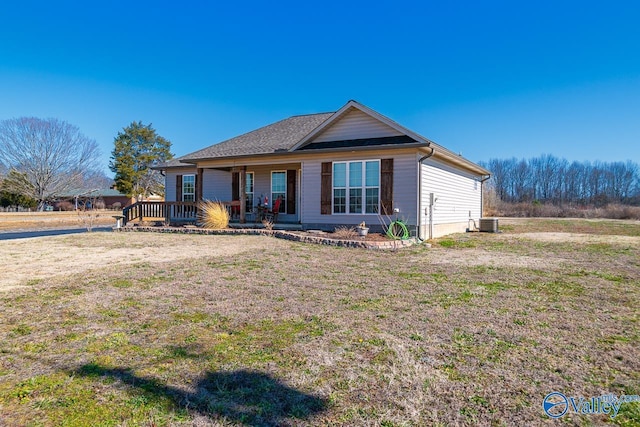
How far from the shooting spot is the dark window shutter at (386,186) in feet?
39.2

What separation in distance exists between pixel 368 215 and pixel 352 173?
158cm

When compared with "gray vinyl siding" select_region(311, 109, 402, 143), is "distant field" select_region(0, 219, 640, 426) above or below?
below

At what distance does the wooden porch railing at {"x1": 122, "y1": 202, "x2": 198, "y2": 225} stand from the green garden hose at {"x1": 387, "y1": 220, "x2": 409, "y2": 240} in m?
9.19

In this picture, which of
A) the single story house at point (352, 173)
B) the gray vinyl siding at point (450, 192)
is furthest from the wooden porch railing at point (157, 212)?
the gray vinyl siding at point (450, 192)

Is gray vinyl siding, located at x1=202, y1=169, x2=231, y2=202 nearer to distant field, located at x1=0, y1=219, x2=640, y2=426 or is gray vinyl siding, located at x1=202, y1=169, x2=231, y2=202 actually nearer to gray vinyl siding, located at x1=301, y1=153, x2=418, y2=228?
gray vinyl siding, located at x1=301, y1=153, x2=418, y2=228

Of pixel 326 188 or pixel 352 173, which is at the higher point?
Answer: pixel 352 173

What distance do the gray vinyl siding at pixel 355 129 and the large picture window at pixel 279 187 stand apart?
2845mm

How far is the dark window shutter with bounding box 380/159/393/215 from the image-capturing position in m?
11.9

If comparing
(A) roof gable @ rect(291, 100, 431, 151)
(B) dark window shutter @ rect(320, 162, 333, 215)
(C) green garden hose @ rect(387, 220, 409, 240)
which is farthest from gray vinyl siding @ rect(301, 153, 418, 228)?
(A) roof gable @ rect(291, 100, 431, 151)

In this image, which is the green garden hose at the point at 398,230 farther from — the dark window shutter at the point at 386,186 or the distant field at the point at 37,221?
the distant field at the point at 37,221

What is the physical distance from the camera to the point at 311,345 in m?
3.28

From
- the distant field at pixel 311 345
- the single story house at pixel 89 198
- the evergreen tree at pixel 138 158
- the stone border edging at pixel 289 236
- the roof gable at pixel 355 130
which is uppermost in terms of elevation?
the evergreen tree at pixel 138 158

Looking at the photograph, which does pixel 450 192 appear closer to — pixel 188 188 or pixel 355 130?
pixel 355 130

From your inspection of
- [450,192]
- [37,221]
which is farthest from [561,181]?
[37,221]
